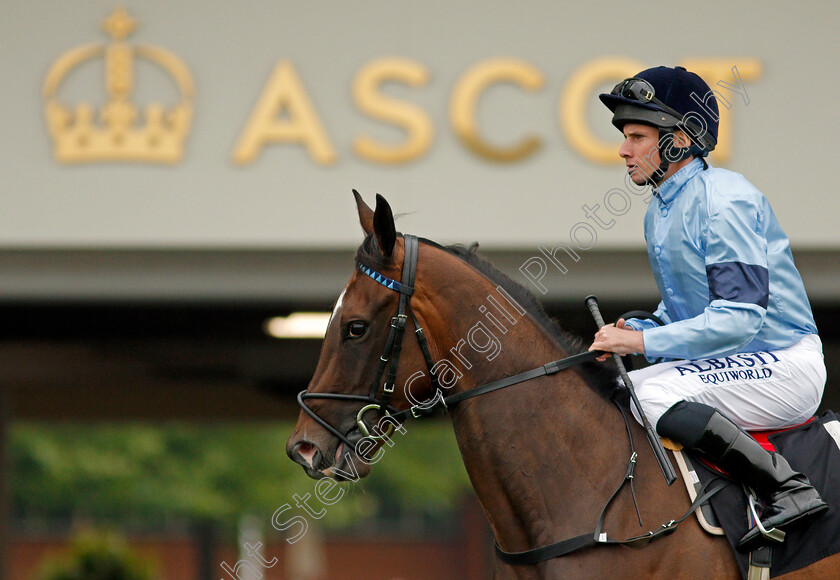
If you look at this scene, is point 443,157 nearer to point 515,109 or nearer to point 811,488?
point 515,109

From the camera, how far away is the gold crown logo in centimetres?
733

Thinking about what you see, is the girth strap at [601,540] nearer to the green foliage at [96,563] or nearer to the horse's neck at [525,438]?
the horse's neck at [525,438]

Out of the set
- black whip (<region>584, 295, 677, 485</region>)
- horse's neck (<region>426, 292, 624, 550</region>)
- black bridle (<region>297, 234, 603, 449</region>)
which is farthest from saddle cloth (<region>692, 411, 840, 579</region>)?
black bridle (<region>297, 234, 603, 449</region>)

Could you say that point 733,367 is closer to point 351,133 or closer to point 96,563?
point 351,133

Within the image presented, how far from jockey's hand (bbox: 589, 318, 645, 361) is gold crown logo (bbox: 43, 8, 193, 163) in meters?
4.89

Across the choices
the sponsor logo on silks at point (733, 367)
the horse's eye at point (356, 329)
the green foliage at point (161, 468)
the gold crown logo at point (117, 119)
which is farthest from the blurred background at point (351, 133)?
the green foliage at point (161, 468)

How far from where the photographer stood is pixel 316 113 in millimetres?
7391

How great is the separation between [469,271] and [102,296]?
16.8 feet

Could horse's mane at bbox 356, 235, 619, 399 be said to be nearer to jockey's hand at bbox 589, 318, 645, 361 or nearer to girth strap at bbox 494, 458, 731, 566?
jockey's hand at bbox 589, 318, 645, 361

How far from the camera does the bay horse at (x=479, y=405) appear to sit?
10.5 feet

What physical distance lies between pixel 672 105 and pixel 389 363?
138cm

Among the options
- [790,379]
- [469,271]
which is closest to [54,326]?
[469,271]

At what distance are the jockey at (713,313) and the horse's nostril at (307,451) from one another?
1.03 metres

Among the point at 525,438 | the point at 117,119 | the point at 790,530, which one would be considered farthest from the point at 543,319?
the point at 117,119
